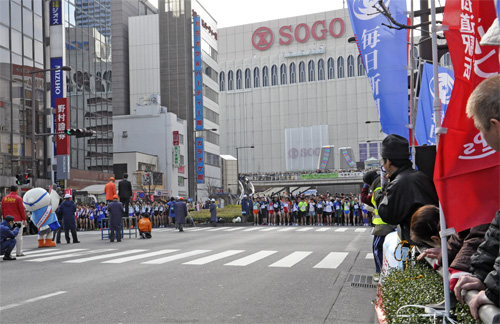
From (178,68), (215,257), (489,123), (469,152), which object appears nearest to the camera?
(489,123)

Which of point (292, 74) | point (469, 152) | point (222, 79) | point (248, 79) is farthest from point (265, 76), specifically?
point (469, 152)

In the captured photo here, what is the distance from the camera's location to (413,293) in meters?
4.27

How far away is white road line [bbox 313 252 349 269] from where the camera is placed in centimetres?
1214

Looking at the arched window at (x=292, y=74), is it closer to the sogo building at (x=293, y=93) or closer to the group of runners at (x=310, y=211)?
the sogo building at (x=293, y=93)

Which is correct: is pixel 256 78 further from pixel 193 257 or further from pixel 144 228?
pixel 193 257

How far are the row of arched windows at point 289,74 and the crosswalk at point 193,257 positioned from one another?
93.9 meters

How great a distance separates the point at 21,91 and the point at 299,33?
7945 centimetres

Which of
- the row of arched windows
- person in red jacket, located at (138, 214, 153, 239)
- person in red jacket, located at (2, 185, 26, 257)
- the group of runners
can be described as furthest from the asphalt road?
the row of arched windows

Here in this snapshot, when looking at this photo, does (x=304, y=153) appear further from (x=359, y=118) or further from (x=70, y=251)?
(x=70, y=251)

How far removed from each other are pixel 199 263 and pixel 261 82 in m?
102

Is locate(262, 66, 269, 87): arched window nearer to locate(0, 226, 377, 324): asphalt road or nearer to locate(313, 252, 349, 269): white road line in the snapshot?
locate(0, 226, 377, 324): asphalt road

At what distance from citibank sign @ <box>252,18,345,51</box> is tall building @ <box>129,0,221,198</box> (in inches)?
1316

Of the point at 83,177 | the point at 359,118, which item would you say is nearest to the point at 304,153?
the point at 359,118

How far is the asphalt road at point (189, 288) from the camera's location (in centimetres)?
691
